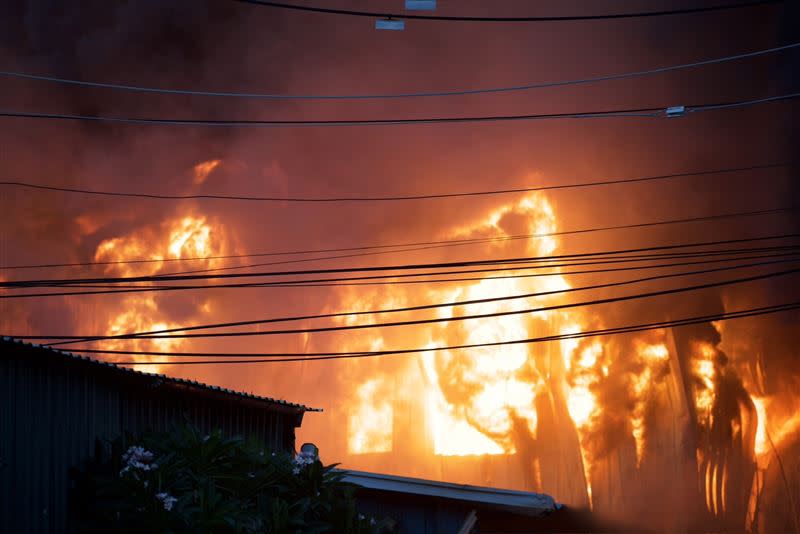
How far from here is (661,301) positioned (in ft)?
224

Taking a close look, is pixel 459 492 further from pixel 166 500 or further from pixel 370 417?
pixel 370 417

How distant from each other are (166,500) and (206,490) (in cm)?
100

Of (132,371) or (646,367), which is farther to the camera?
(646,367)

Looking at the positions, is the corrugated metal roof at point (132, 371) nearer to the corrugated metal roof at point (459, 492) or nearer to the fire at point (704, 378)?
the corrugated metal roof at point (459, 492)

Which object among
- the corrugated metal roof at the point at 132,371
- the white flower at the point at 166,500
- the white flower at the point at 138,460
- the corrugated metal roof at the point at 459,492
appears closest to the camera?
the white flower at the point at 166,500

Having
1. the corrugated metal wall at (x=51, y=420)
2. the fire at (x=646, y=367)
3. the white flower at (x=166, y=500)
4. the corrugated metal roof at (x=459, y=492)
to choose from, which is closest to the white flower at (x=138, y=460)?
the white flower at (x=166, y=500)

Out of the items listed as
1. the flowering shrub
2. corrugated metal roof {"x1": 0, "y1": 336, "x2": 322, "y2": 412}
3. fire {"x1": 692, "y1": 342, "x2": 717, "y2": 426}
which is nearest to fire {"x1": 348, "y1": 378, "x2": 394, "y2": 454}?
fire {"x1": 692, "y1": 342, "x2": 717, "y2": 426}

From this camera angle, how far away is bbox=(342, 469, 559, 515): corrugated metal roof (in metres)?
21.2

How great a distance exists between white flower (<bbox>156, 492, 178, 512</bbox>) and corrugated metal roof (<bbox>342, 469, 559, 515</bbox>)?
6.71 m

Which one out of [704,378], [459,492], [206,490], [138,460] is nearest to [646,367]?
[704,378]

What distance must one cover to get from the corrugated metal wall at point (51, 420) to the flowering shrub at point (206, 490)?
18.4 inches

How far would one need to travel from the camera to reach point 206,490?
621 inches

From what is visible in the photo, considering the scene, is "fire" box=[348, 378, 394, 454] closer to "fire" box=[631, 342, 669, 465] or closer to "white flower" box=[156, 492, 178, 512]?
"fire" box=[631, 342, 669, 465]

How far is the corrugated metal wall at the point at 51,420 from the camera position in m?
15.7
